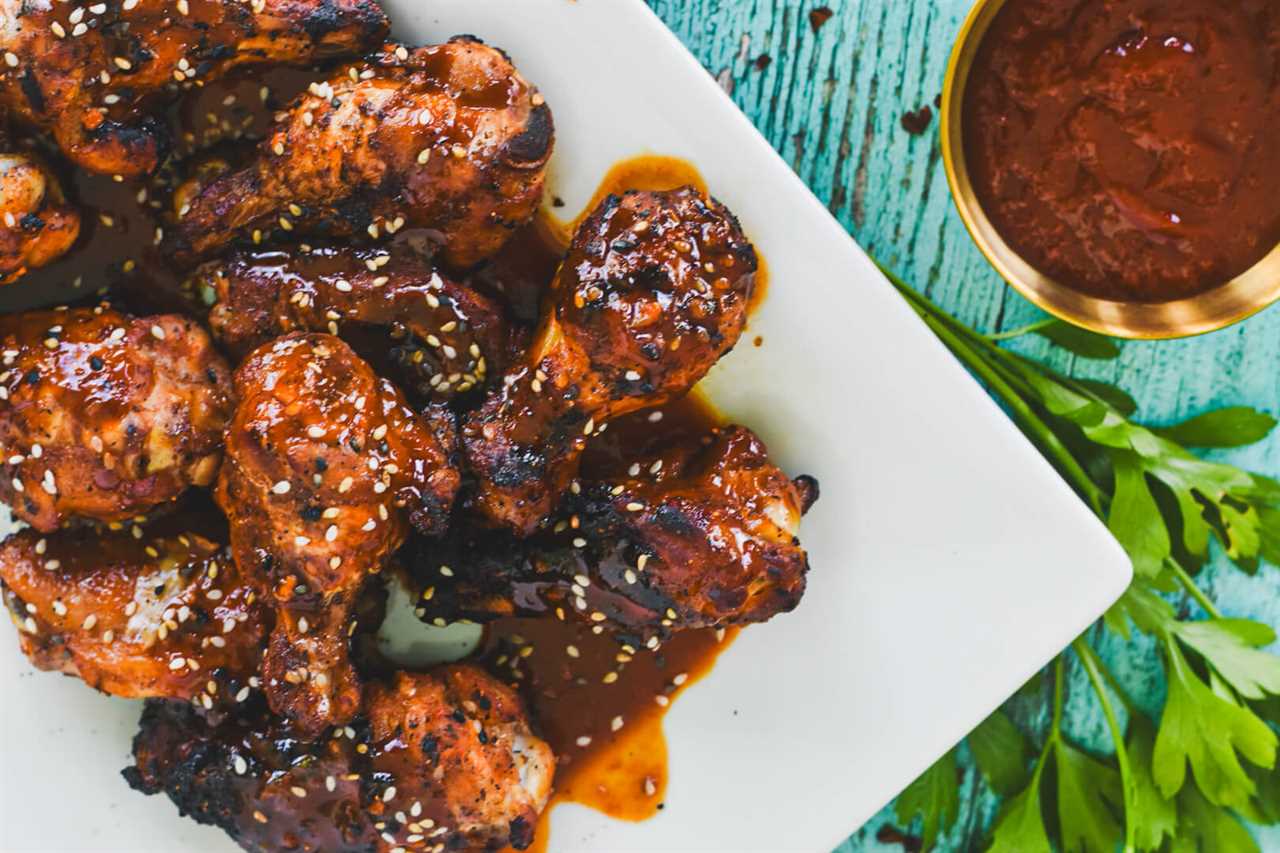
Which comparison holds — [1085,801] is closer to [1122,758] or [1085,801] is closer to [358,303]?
[1122,758]

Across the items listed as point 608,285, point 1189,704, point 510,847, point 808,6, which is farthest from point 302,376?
point 1189,704

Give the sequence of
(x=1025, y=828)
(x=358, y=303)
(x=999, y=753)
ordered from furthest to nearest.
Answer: (x=999, y=753)
(x=1025, y=828)
(x=358, y=303)

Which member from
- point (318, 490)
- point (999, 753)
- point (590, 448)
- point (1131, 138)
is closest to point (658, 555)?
point (590, 448)

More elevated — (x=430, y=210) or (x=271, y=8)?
(x=271, y=8)

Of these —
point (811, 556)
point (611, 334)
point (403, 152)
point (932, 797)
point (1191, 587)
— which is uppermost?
point (403, 152)

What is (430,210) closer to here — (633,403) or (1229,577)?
(633,403)
